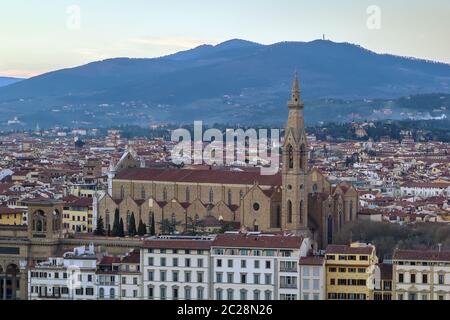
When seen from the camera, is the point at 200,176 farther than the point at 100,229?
Yes

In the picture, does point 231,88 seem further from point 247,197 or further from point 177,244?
point 177,244

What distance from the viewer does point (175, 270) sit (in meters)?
15.0

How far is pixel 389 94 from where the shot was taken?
124438 millimetres

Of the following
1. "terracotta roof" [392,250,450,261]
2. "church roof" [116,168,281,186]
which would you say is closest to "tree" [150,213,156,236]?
"church roof" [116,168,281,186]

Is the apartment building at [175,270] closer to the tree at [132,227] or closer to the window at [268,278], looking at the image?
the window at [268,278]

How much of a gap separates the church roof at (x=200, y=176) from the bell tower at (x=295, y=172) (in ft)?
3.13

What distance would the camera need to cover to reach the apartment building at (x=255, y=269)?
580 inches

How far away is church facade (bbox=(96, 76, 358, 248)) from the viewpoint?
2183cm

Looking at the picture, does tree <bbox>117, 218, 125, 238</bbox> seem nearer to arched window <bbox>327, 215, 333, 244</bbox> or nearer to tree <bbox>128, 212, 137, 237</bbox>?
tree <bbox>128, 212, 137, 237</bbox>

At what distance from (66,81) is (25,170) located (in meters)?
95.6

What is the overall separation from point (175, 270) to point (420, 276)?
2.86 metres

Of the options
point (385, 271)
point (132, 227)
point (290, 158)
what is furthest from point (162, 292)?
point (290, 158)

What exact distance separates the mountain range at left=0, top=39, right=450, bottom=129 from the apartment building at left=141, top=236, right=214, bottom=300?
299 feet

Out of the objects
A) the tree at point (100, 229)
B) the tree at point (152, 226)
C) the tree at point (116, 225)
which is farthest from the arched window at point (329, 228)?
the tree at point (100, 229)
